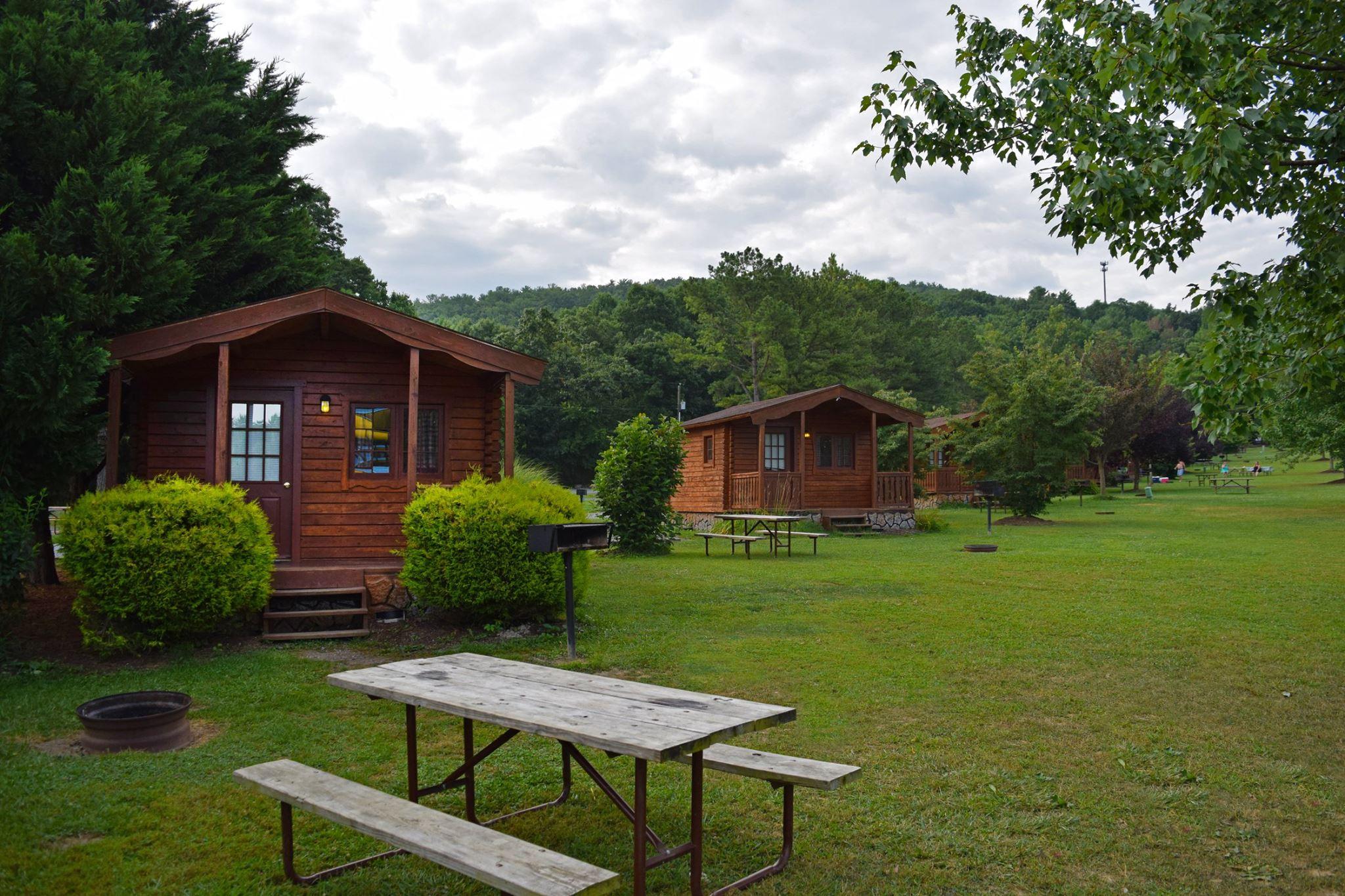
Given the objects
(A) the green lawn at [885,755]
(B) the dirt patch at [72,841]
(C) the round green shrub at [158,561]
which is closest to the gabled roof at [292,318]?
(C) the round green shrub at [158,561]

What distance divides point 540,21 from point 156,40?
17.0ft

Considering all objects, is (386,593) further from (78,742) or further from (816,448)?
(816,448)

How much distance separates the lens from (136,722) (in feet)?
16.5

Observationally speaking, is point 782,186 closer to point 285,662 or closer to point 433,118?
point 433,118

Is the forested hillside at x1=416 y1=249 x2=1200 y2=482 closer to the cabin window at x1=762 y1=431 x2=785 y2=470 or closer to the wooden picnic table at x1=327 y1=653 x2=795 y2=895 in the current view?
the cabin window at x1=762 y1=431 x2=785 y2=470

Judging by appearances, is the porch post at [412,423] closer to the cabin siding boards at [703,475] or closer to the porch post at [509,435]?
the porch post at [509,435]

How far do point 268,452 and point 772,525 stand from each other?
10.8 metres

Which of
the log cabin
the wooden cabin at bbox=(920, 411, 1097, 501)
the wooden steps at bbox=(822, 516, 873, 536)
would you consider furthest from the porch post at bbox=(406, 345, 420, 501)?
the wooden cabin at bbox=(920, 411, 1097, 501)

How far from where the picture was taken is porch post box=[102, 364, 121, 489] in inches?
335

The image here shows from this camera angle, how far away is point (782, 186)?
101 feet

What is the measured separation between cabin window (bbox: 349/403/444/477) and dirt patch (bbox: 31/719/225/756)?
4712 mm

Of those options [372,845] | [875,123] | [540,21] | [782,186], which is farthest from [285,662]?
[782,186]

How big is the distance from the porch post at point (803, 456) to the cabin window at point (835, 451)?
0.44 meters

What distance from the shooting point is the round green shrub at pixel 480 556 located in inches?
326
